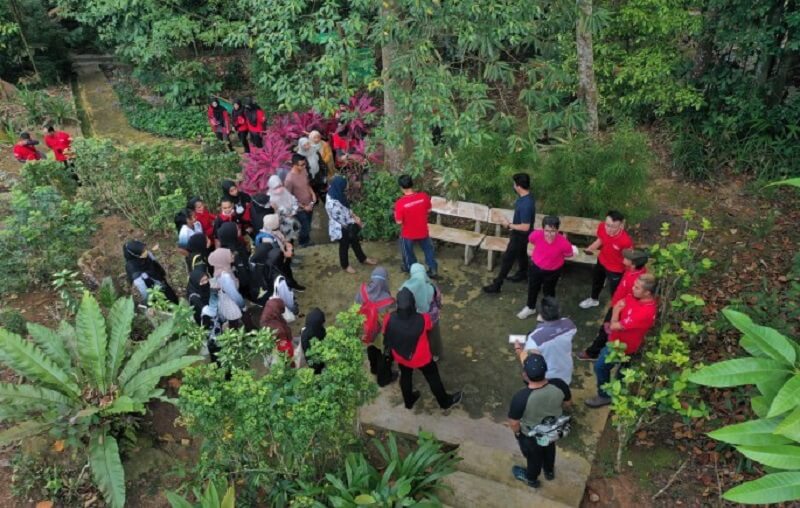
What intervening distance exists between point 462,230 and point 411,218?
4.45 feet

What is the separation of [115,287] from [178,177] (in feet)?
7.28

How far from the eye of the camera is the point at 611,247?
6.91m

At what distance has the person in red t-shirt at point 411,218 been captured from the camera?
25.2ft

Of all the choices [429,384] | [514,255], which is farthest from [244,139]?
[429,384]

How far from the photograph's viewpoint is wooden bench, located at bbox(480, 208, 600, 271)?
26.1 feet

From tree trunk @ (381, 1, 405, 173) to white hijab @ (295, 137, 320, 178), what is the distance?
1.28 metres

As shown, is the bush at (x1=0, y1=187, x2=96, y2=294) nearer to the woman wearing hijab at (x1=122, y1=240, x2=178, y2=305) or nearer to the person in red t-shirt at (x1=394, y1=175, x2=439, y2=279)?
the woman wearing hijab at (x1=122, y1=240, x2=178, y2=305)

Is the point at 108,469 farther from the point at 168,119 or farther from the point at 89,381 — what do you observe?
the point at 168,119

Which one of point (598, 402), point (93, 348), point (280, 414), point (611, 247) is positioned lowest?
point (598, 402)

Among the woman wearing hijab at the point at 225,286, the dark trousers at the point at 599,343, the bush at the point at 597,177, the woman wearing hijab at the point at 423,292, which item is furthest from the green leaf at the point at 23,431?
the bush at the point at 597,177

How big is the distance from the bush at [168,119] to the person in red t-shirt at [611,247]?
10884 millimetres

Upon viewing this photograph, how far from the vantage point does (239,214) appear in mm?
8344

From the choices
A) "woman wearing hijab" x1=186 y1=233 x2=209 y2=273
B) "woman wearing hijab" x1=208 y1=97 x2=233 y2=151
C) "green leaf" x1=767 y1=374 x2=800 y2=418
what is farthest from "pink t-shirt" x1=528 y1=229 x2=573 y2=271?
"woman wearing hijab" x1=208 y1=97 x2=233 y2=151

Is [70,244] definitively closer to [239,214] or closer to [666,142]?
[239,214]
